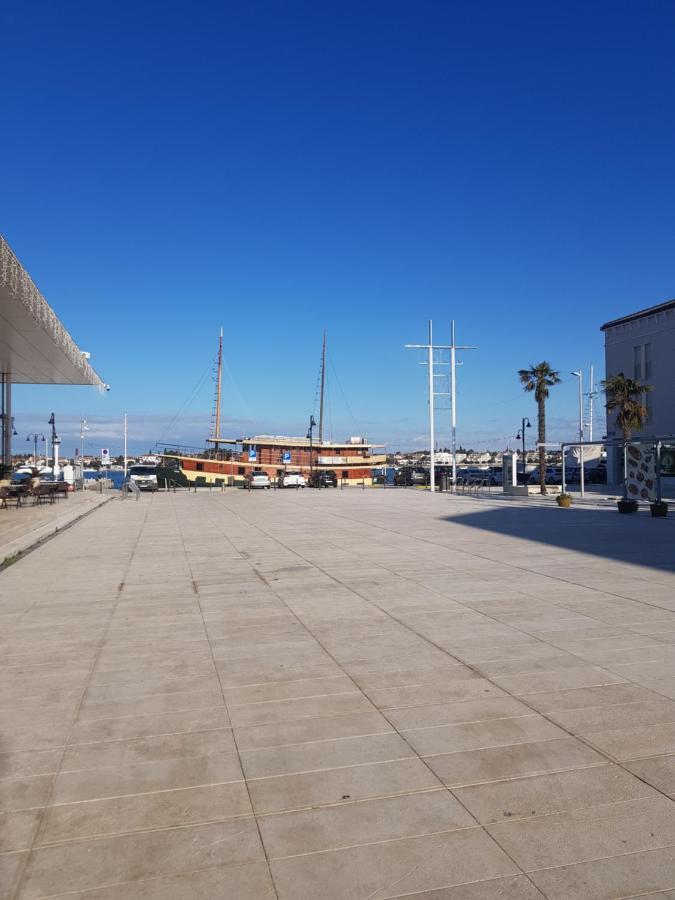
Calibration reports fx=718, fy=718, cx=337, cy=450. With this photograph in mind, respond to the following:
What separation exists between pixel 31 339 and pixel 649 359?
39528 millimetres

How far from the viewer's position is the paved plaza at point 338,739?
3.09 meters

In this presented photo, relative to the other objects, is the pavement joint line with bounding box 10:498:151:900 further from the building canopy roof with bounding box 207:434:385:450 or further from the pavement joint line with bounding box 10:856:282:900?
the building canopy roof with bounding box 207:434:385:450

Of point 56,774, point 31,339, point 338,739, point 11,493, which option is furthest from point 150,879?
point 11,493

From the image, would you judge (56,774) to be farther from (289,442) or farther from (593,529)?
(289,442)

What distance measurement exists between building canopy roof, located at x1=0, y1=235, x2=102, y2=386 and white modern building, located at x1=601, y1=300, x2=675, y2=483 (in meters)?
33.9

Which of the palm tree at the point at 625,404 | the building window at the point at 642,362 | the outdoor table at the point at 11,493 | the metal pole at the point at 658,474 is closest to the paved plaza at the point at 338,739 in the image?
the metal pole at the point at 658,474

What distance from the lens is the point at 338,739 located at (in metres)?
4.46

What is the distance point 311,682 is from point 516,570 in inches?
245

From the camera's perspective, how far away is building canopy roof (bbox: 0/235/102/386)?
51.8 ft

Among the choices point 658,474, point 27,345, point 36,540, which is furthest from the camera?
point 27,345

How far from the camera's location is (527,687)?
5402mm

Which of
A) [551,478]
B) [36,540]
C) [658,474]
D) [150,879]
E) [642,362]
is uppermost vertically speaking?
[642,362]

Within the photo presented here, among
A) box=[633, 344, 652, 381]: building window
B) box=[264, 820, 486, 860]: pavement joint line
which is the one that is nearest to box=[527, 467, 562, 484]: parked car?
box=[633, 344, 652, 381]: building window

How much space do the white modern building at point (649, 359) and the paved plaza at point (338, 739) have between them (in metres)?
39.4
